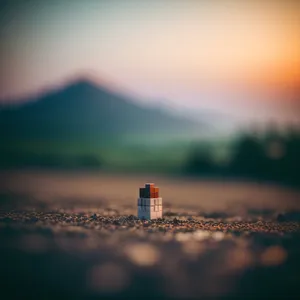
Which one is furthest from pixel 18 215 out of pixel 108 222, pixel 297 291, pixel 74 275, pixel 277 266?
pixel 297 291

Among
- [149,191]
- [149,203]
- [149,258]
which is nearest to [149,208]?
[149,203]

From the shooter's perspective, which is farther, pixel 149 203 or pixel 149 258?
pixel 149 203

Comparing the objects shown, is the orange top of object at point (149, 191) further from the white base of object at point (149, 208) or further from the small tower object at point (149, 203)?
the white base of object at point (149, 208)

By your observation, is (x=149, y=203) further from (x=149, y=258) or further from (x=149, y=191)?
(x=149, y=258)

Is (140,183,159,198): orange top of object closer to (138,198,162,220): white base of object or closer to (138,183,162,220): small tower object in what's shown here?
(138,183,162,220): small tower object

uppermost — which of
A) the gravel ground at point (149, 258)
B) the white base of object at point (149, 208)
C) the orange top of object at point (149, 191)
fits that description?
the orange top of object at point (149, 191)

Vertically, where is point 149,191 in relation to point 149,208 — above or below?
above

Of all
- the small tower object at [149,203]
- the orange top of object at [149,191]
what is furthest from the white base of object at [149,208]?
the orange top of object at [149,191]

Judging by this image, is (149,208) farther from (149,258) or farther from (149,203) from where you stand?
(149,258)
